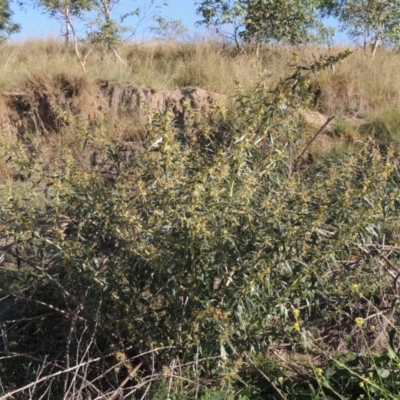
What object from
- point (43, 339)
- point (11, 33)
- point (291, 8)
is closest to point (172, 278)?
point (43, 339)

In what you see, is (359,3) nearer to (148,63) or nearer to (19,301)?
(148,63)

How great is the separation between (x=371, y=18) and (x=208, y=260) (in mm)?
11722

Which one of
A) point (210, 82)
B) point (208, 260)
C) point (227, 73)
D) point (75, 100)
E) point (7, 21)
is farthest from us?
point (7, 21)

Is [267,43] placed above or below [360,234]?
below

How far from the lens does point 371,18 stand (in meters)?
14.0

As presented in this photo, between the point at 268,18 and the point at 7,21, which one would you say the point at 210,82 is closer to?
the point at 268,18

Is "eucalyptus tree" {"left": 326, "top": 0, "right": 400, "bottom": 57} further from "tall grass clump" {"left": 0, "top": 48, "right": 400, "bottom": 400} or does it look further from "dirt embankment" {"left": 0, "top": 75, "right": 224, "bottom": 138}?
"tall grass clump" {"left": 0, "top": 48, "right": 400, "bottom": 400}

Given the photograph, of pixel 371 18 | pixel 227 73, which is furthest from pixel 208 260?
pixel 371 18

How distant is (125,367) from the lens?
3.98m

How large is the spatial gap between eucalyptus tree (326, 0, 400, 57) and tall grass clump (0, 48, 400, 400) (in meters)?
10.3

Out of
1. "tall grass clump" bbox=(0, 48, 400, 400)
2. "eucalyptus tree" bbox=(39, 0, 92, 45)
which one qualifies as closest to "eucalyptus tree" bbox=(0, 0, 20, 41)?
"eucalyptus tree" bbox=(39, 0, 92, 45)

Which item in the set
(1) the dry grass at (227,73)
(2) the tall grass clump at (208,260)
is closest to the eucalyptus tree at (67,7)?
(1) the dry grass at (227,73)

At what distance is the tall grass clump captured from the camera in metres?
3.42

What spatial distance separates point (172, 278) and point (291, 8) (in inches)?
404
